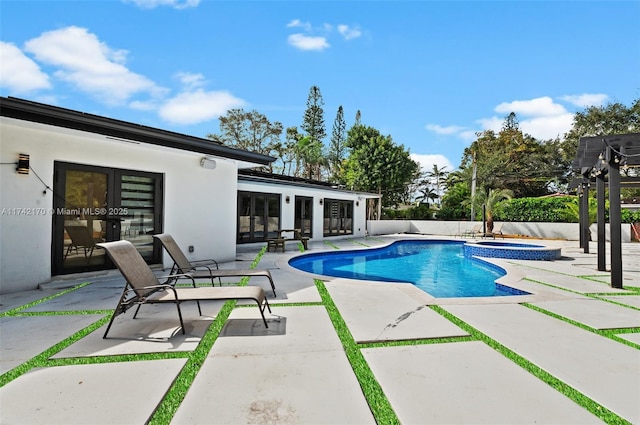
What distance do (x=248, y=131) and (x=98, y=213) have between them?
30586mm

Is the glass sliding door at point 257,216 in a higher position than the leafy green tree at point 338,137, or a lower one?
lower

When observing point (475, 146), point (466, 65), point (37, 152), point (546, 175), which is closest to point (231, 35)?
point (37, 152)

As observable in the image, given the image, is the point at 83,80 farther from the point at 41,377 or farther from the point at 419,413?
the point at 419,413

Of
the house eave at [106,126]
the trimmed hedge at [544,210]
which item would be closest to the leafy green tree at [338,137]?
the trimmed hedge at [544,210]

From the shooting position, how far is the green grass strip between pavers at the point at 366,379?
2.20m

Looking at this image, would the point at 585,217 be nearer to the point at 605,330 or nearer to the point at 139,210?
the point at 605,330

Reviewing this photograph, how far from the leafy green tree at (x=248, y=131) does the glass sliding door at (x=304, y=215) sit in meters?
20.5

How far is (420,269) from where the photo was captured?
1022cm

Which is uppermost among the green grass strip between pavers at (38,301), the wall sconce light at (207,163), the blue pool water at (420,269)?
the wall sconce light at (207,163)

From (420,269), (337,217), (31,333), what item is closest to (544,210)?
(337,217)

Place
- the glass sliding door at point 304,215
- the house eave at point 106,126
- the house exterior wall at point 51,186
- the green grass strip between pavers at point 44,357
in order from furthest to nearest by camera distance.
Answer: the glass sliding door at point 304,215 < the house exterior wall at point 51,186 < the house eave at point 106,126 < the green grass strip between pavers at point 44,357

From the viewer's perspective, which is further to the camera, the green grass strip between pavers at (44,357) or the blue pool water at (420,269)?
the blue pool water at (420,269)

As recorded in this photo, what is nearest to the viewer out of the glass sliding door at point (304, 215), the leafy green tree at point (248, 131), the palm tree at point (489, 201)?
the glass sliding door at point (304, 215)

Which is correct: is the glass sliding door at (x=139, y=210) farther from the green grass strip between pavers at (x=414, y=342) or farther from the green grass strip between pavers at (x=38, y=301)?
the green grass strip between pavers at (x=414, y=342)
